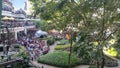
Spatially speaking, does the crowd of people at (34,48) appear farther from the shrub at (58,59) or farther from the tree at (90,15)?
the tree at (90,15)

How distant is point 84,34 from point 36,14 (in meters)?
2.30

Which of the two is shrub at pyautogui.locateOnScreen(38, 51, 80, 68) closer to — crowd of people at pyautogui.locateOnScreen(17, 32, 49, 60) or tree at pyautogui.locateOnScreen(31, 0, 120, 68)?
crowd of people at pyautogui.locateOnScreen(17, 32, 49, 60)

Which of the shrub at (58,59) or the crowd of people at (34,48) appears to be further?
the crowd of people at (34,48)

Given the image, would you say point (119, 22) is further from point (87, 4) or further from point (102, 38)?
point (87, 4)

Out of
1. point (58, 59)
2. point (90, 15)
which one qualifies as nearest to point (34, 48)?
point (58, 59)

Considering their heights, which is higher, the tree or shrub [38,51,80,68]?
the tree

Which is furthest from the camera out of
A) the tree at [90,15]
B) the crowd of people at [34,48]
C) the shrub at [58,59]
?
the crowd of people at [34,48]

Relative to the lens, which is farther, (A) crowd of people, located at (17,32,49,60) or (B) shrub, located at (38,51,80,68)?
(A) crowd of people, located at (17,32,49,60)

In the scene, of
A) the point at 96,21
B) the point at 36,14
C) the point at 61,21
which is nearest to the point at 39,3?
the point at 36,14

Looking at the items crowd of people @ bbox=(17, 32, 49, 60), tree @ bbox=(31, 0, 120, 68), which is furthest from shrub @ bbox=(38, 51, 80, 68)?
tree @ bbox=(31, 0, 120, 68)

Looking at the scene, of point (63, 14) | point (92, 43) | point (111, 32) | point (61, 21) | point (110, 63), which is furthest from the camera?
point (110, 63)

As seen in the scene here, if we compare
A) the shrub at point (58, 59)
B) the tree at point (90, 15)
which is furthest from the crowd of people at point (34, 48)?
the tree at point (90, 15)

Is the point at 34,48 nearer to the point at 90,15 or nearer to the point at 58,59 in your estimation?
the point at 58,59

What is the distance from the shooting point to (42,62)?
74.0 ft
